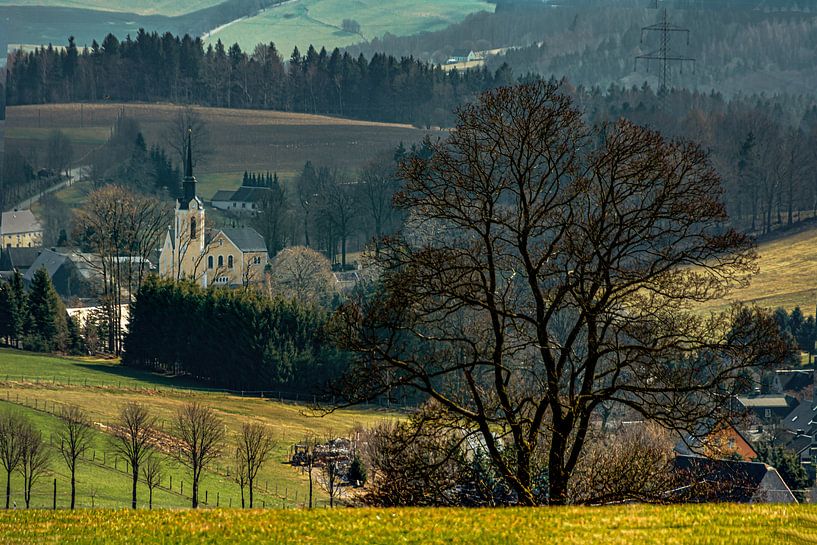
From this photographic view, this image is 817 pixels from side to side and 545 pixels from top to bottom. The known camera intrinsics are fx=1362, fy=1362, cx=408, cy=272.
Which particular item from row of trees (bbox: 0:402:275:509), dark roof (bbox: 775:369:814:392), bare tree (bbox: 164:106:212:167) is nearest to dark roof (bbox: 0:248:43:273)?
bare tree (bbox: 164:106:212:167)

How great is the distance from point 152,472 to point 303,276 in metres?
49.5

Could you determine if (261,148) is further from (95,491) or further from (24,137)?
(95,491)

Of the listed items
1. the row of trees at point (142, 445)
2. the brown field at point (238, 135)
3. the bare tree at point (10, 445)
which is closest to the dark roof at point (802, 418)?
the row of trees at point (142, 445)

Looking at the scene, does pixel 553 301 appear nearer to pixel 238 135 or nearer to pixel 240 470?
pixel 240 470

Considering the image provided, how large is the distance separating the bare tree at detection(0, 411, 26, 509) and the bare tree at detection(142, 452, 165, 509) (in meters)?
4.62

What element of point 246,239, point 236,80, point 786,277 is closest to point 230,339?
point 246,239

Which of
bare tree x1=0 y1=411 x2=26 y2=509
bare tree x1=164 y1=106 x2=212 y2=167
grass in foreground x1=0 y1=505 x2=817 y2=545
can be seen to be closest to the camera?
grass in foreground x1=0 y1=505 x2=817 y2=545

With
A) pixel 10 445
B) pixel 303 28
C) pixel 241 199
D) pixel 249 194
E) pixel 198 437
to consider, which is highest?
pixel 303 28

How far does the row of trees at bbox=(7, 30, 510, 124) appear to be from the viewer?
489ft

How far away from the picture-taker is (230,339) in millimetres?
74750

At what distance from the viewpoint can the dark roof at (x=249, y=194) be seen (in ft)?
419

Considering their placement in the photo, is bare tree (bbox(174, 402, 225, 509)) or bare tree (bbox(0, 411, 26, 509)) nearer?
bare tree (bbox(0, 411, 26, 509))

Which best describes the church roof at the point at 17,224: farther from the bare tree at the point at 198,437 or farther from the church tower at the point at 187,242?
the bare tree at the point at 198,437

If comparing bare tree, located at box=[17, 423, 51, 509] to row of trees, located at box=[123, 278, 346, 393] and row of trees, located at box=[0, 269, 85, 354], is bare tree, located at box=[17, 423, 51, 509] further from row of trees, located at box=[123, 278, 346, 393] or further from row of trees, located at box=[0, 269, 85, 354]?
row of trees, located at box=[0, 269, 85, 354]
